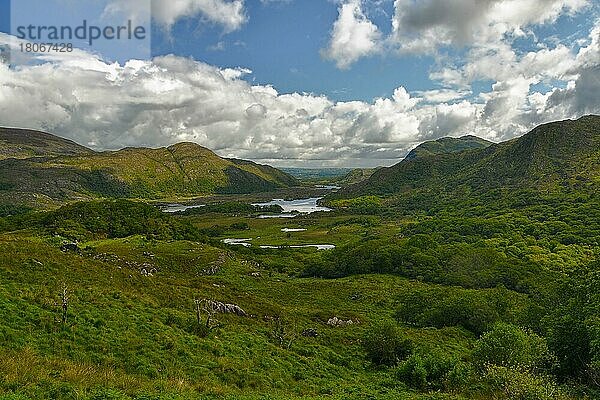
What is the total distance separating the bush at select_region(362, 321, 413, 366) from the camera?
4206 cm

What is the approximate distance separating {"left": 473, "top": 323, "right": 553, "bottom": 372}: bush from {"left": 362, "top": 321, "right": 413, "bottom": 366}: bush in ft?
24.2

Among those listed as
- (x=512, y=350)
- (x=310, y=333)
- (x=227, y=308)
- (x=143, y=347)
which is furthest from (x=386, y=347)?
(x=143, y=347)

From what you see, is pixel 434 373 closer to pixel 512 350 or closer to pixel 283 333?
pixel 512 350

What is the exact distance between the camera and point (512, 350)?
3556cm

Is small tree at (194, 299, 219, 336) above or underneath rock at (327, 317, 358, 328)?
above

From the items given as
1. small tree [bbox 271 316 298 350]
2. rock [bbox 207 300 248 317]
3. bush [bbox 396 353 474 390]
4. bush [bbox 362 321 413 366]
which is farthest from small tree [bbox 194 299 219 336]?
bush [bbox 396 353 474 390]

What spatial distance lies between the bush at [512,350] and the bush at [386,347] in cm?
737

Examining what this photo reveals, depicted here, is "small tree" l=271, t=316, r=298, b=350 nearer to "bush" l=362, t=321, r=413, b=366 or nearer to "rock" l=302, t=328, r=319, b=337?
"rock" l=302, t=328, r=319, b=337

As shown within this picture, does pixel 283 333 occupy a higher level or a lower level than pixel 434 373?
higher

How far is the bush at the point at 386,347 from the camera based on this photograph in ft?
138

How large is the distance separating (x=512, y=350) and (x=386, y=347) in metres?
11.9

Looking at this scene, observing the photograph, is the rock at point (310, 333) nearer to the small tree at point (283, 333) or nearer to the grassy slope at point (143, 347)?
the grassy slope at point (143, 347)

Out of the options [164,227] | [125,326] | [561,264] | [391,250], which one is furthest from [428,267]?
[125,326]

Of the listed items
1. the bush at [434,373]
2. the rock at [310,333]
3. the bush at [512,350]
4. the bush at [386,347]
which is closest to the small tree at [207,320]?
the rock at [310,333]
